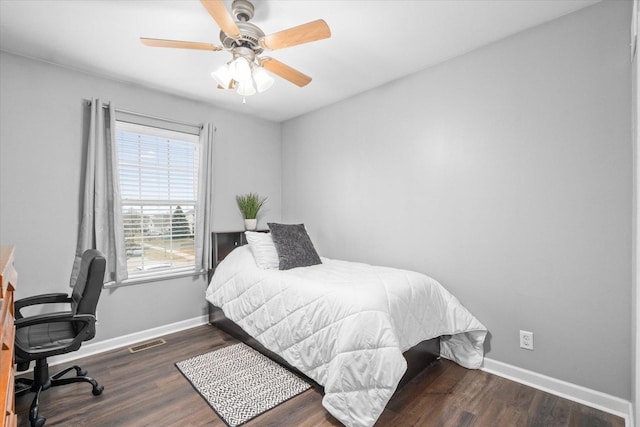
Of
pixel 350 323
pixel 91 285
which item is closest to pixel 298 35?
pixel 350 323

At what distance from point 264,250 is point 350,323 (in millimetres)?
1366

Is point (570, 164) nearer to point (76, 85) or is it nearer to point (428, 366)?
point (428, 366)

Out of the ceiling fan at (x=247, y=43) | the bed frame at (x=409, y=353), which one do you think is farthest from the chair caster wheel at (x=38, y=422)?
the ceiling fan at (x=247, y=43)

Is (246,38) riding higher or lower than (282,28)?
lower

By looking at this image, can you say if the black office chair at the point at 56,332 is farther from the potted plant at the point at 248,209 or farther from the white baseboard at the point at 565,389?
the white baseboard at the point at 565,389

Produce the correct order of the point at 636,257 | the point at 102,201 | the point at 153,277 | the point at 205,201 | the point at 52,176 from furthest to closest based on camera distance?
the point at 205,201, the point at 153,277, the point at 102,201, the point at 52,176, the point at 636,257

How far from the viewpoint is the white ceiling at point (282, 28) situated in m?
2.02

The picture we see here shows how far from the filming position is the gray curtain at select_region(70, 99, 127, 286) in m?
2.78

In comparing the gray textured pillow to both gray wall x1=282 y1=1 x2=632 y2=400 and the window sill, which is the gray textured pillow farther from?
the window sill

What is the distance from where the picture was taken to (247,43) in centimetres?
196

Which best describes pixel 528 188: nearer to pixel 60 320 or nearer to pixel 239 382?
pixel 239 382

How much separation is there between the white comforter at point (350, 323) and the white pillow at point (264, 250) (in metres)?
0.09

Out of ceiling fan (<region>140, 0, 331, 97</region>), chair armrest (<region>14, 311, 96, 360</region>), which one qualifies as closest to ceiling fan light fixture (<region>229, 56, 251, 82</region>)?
ceiling fan (<region>140, 0, 331, 97</region>)

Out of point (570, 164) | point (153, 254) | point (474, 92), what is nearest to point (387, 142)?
point (474, 92)
